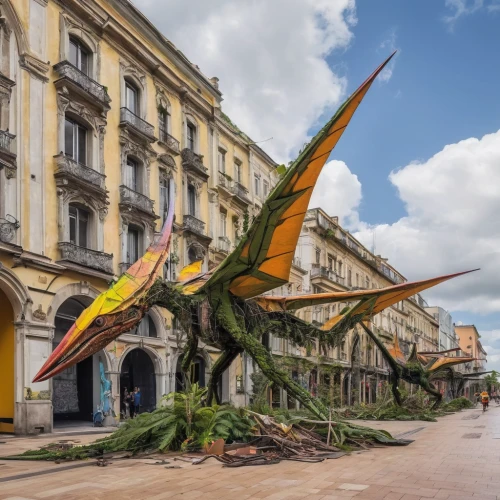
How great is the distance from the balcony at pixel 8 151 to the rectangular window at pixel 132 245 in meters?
6.22

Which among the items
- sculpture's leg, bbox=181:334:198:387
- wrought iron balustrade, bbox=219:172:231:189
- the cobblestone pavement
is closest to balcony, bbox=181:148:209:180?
wrought iron balustrade, bbox=219:172:231:189

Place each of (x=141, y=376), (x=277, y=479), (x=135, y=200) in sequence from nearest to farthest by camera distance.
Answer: (x=277, y=479) < (x=135, y=200) < (x=141, y=376)

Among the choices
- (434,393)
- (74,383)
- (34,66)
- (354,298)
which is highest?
(34,66)

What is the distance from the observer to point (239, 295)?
11.9 m

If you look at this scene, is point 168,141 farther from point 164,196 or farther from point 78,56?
point 78,56

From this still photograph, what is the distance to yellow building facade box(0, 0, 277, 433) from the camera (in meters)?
17.6

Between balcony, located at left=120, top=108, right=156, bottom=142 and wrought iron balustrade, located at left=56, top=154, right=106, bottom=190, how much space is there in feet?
8.26

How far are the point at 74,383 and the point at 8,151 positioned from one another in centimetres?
860

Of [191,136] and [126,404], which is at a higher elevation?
[191,136]

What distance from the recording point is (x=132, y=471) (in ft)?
28.0

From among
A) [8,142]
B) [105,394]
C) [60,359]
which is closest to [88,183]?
[8,142]

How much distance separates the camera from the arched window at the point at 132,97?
24.0 metres

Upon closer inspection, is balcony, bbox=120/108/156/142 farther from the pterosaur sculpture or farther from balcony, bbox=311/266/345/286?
balcony, bbox=311/266/345/286

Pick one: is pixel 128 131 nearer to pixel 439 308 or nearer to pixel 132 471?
pixel 132 471
